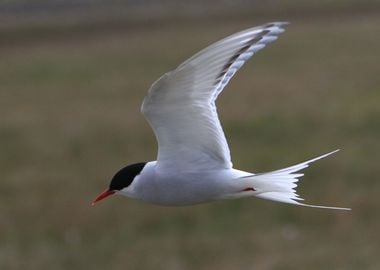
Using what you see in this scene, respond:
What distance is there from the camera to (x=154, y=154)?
11758 millimetres

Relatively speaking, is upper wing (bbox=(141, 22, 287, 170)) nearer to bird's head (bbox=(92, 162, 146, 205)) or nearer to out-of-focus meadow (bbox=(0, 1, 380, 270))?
bird's head (bbox=(92, 162, 146, 205))

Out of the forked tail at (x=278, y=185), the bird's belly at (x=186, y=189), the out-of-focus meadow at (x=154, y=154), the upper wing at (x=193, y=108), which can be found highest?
the upper wing at (x=193, y=108)

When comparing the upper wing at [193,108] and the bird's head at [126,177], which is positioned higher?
the upper wing at [193,108]

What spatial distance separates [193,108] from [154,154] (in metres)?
9.15

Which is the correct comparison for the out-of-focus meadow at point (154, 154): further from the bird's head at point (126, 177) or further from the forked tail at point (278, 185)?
the bird's head at point (126, 177)

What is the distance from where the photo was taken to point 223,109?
48.6 ft

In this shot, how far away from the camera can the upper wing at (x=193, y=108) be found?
2.50 meters

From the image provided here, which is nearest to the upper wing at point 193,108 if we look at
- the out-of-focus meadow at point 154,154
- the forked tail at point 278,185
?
the forked tail at point 278,185

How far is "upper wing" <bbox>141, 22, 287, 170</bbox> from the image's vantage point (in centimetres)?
250

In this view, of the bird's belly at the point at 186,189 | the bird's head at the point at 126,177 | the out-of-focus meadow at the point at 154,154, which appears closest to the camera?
the bird's belly at the point at 186,189

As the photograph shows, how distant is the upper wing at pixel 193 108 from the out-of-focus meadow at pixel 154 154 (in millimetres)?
5422

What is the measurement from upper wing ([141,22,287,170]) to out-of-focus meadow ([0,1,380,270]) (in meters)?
5.42

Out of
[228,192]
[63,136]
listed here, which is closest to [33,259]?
[63,136]

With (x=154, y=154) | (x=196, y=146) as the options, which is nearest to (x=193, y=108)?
(x=196, y=146)
